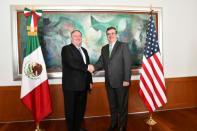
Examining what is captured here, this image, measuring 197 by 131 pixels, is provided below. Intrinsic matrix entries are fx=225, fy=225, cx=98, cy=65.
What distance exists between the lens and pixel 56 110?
4074 millimetres

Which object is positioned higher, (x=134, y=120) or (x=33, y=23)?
(x=33, y=23)

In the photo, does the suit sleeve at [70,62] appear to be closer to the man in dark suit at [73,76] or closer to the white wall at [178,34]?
the man in dark suit at [73,76]

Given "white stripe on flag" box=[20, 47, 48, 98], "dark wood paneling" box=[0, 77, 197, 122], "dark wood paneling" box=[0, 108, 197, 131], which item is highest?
"white stripe on flag" box=[20, 47, 48, 98]

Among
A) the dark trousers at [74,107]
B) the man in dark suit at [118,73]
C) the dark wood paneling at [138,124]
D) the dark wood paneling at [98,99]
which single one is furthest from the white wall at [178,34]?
the dark trousers at [74,107]

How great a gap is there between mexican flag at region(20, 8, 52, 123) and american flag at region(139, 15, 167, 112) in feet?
5.16

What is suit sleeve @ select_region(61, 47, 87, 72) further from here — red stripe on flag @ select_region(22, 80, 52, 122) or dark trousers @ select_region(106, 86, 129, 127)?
red stripe on flag @ select_region(22, 80, 52, 122)

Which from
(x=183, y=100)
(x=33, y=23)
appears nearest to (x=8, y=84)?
(x=33, y=23)

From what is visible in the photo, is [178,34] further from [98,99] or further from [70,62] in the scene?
[70,62]

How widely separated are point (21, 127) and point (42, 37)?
156cm

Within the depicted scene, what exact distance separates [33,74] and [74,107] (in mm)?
825

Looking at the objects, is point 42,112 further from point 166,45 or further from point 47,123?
point 166,45

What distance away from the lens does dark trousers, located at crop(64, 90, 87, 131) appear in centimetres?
311

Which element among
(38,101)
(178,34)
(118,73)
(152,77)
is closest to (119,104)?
(118,73)

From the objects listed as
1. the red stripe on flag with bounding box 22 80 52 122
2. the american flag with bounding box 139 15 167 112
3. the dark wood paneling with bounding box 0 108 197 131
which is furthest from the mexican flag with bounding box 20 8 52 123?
the american flag with bounding box 139 15 167 112
